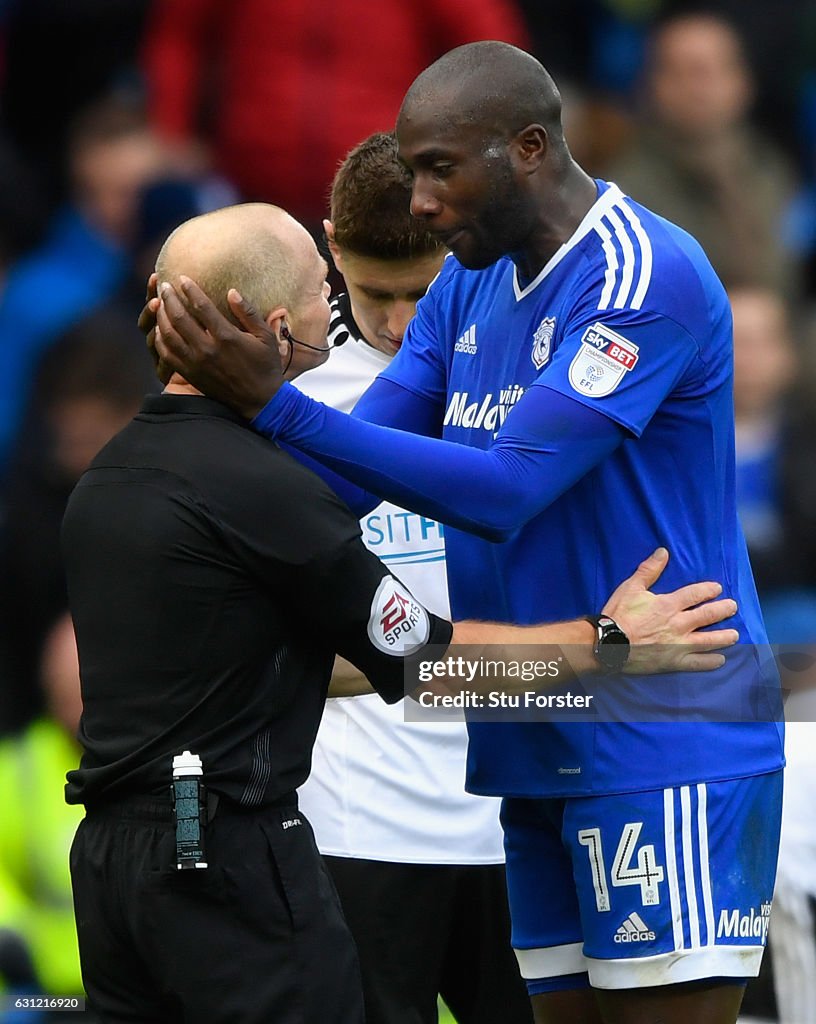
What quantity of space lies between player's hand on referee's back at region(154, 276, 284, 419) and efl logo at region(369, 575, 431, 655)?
0.36 meters

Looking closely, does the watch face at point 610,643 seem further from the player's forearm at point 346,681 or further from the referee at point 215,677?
the player's forearm at point 346,681

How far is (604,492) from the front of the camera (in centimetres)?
302

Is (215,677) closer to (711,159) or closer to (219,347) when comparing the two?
(219,347)

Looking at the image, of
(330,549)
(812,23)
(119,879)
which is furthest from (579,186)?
(812,23)

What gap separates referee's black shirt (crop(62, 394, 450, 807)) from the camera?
2.70m

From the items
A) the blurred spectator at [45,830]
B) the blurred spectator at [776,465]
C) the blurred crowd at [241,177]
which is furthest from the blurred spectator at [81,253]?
the blurred spectator at [776,465]

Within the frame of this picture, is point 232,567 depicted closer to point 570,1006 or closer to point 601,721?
point 601,721

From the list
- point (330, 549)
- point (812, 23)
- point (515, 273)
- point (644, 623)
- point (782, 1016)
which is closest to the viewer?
point (330, 549)

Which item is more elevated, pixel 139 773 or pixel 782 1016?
pixel 139 773

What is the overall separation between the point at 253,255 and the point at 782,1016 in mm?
2496

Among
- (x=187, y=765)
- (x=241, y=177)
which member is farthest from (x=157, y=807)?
(x=241, y=177)

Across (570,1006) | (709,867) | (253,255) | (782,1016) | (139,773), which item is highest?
(253,255)

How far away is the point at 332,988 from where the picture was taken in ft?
8.95

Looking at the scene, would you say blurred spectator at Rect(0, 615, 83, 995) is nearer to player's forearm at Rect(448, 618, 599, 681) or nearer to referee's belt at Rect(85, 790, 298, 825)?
referee's belt at Rect(85, 790, 298, 825)
